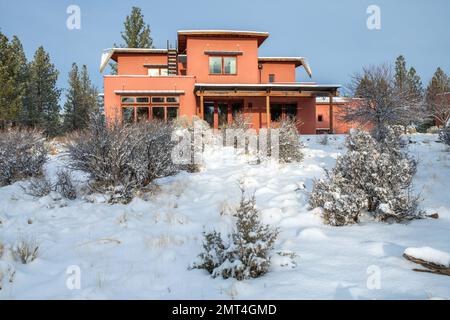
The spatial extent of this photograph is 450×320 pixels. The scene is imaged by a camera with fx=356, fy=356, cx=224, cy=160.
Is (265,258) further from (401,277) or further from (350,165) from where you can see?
Result: (350,165)

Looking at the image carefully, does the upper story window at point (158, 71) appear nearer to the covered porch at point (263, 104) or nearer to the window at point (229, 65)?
the covered porch at point (263, 104)

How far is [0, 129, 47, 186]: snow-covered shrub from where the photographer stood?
896 centimetres

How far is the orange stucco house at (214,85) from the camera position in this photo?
20.8m

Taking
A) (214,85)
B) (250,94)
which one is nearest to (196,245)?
(214,85)

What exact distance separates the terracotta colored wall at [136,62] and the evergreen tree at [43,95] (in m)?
11.8

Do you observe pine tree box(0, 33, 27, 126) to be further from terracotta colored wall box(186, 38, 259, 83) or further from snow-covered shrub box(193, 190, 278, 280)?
snow-covered shrub box(193, 190, 278, 280)

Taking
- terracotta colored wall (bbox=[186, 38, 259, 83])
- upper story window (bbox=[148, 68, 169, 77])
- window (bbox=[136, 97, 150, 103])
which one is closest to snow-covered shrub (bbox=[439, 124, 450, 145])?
terracotta colored wall (bbox=[186, 38, 259, 83])

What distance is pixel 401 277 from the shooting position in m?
3.58

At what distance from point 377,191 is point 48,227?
5.49 meters

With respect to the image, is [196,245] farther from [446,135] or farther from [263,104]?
[263,104]


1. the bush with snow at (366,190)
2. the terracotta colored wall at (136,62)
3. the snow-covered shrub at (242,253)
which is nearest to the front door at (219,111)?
the terracotta colored wall at (136,62)

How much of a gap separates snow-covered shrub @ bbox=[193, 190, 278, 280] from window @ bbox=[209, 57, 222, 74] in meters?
19.7

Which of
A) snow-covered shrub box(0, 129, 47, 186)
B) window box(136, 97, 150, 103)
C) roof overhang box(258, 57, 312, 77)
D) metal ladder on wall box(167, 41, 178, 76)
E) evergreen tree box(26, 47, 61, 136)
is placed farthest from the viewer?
evergreen tree box(26, 47, 61, 136)

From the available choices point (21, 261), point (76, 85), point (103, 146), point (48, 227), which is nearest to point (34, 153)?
point (103, 146)
